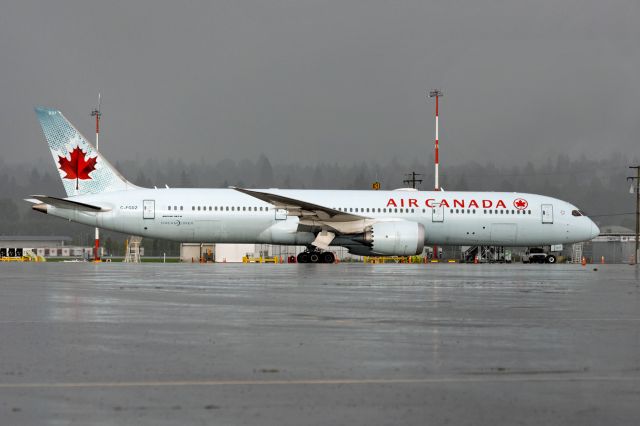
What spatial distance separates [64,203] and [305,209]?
37.4 ft

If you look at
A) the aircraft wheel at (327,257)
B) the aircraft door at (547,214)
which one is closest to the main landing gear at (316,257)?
the aircraft wheel at (327,257)

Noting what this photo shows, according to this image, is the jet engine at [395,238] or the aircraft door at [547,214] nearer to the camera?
the jet engine at [395,238]

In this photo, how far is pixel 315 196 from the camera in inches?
1567

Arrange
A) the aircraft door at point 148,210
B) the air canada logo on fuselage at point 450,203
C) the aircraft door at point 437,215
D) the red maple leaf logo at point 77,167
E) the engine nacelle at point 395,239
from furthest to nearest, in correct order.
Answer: the aircraft door at point 437,215 < the air canada logo on fuselage at point 450,203 < the red maple leaf logo at point 77,167 < the aircraft door at point 148,210 < the engine nacelle at point 395,239

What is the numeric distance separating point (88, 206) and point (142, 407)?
111 feet

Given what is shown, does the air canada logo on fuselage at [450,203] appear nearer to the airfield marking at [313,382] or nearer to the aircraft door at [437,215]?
the aircraft door at [437,215]

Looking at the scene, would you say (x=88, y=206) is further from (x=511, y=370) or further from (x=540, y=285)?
(x=511, y=370)

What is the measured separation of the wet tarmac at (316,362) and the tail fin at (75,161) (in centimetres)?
2659

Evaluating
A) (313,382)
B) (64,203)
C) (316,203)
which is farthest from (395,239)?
(313,382)

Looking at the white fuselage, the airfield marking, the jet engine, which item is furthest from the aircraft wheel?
the airfield marking

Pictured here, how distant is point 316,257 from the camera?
38.5 meters

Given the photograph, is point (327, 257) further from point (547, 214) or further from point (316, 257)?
point (547, 214)

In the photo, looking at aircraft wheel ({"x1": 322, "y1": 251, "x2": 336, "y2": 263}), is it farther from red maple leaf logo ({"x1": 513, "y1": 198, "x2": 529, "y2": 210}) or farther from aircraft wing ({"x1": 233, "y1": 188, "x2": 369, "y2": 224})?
red maple leaf logo ({"x1": 513, "y1": 198, "x2": 529, "y2": 210})

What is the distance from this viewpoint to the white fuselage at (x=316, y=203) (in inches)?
1515
